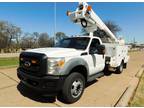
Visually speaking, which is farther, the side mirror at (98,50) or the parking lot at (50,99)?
the side mirror at (98,50)

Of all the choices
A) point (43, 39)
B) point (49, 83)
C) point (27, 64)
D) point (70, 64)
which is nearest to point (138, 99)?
point (70, 64)

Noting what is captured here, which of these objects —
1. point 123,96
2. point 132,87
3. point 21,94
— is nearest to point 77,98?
point 123,96

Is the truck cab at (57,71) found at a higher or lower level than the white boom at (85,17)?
lower

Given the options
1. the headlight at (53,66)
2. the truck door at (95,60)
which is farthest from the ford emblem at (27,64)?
the truck door at (95,60)

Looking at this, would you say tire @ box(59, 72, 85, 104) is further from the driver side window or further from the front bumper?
the driver side window

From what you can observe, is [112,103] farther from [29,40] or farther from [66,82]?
[29,40]

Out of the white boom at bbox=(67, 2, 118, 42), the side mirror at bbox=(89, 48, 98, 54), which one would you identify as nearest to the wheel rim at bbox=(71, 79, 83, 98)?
the side mirror at bbox=(89, 48, 98, 54)

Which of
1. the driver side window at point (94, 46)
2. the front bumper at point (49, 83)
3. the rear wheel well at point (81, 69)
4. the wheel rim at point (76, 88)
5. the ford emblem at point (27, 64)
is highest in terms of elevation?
the driver side window at point (94, 46)

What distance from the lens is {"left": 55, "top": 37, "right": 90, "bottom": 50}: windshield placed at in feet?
19.6

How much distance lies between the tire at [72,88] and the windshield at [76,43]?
4.26 ft

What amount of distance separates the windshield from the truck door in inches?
10.6

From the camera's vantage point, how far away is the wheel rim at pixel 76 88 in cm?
482

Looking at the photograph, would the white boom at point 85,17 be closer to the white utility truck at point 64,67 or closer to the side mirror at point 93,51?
the white utility truck at point 64,67

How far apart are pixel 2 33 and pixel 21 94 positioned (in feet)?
177
